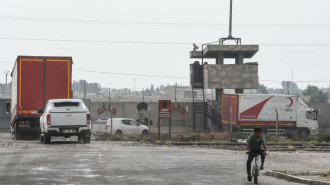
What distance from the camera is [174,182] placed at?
14.0m

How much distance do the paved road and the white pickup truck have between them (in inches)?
97.6

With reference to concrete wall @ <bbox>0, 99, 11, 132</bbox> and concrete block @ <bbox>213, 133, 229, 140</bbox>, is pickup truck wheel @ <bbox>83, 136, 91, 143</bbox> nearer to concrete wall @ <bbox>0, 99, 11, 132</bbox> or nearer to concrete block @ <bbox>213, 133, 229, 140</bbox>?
concrete block @ <bbox>213, 133, 229, 140</bbox>

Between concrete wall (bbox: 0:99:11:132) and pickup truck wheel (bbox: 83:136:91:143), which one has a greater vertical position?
concrete wall (bbox: 0:99:11:132)

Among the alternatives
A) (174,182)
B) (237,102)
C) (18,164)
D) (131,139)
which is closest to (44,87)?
(131,139)

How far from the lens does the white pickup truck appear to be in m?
26.4

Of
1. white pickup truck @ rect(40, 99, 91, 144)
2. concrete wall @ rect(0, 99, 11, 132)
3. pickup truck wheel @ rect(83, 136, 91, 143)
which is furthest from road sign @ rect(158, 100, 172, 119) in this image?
concrete wall @ rect(0, 99, 11, 132)

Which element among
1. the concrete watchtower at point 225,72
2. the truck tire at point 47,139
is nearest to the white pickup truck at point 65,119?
the truck tire at point 47,139

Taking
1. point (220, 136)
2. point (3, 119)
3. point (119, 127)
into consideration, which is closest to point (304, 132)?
point (220, 136)

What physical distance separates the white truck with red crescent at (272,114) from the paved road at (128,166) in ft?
78.1

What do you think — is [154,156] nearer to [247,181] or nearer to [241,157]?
[241,157]

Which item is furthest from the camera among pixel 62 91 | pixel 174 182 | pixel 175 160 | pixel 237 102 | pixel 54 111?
pixel 237 102

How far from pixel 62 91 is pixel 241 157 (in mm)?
11033

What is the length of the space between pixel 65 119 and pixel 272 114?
24365 millimetres

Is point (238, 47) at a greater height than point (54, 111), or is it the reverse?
point (238, 47)
